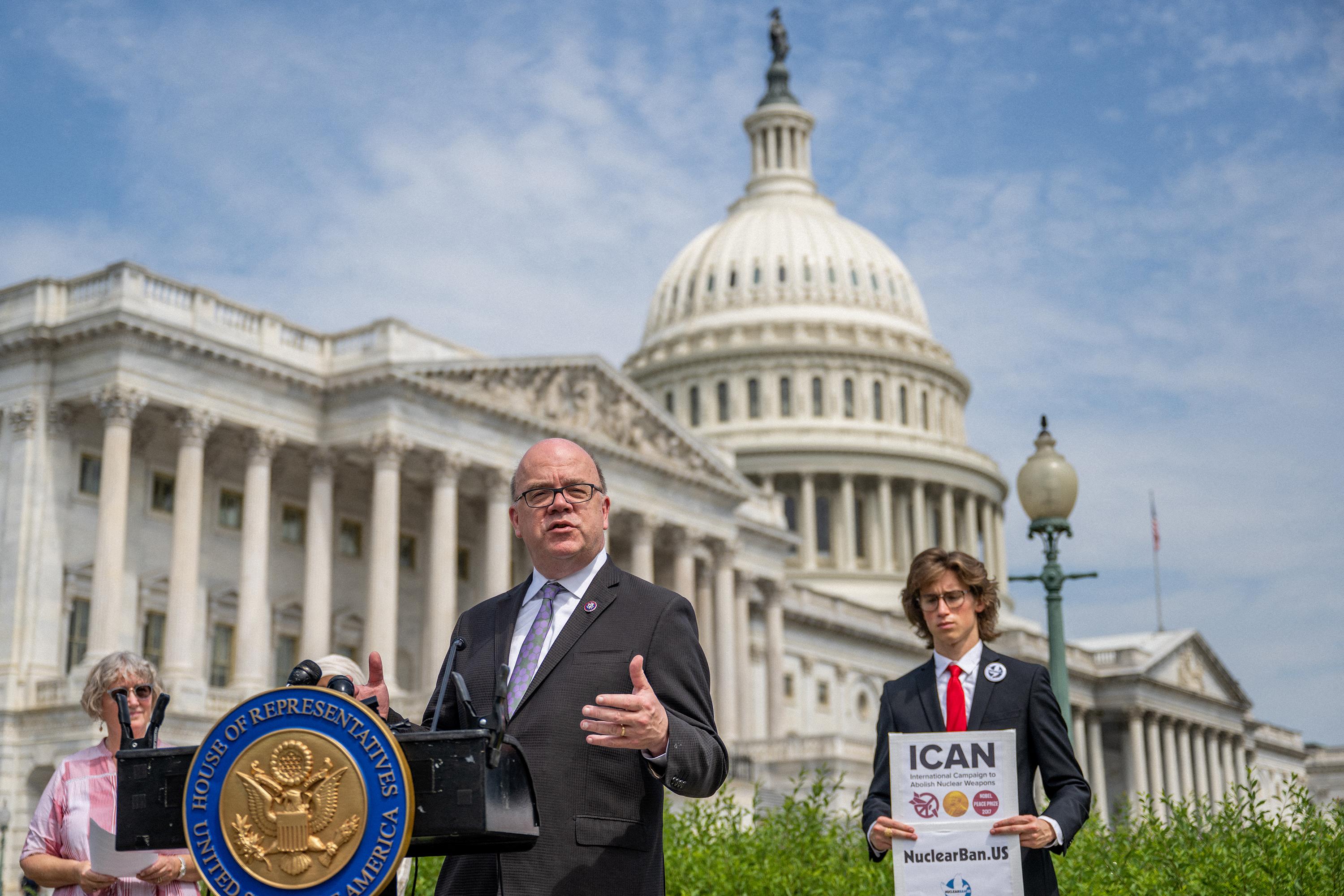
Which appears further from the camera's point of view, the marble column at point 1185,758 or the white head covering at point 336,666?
the marble column at point 1185,758

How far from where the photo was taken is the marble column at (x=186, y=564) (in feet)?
133

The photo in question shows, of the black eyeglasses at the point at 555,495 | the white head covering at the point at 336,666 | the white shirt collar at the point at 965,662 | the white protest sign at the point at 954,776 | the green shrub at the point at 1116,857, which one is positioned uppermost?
the black eyeglasses at the point at 555,495

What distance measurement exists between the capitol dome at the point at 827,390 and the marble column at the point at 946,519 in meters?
0.14

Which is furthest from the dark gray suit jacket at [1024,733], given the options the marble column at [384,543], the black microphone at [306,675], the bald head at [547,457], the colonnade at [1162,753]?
the colonnade at [1162,753]

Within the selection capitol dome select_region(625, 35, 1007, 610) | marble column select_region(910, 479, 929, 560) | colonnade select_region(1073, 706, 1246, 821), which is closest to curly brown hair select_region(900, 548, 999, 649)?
colonnade select_region(1073, 706, 1246, 821)

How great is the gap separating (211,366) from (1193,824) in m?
33.0

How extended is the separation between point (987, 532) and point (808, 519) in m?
14.1

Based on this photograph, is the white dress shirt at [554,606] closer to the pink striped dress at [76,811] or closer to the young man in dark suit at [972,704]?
the young man in dark suit at [972,704]

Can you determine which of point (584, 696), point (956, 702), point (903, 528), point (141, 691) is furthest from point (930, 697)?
point (903, 528)

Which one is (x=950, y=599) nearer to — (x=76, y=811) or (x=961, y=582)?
(x=961, y=582)

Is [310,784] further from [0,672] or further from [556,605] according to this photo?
[0,672]

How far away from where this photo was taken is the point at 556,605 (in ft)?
20.2

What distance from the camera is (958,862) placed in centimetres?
716

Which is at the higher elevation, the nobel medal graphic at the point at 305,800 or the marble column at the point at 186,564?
the marble column at the point at 186,564
